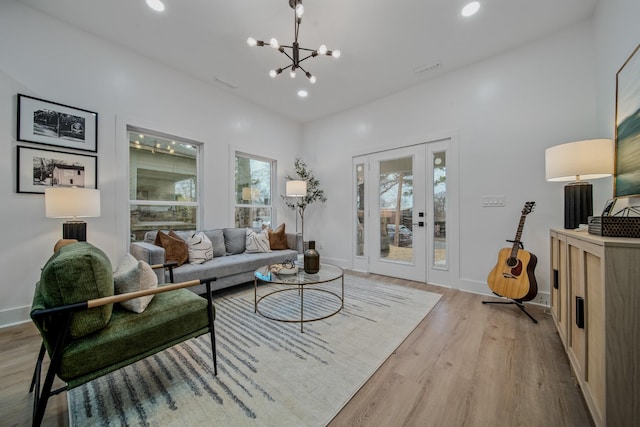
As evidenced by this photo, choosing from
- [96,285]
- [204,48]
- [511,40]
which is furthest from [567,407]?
[204,48]

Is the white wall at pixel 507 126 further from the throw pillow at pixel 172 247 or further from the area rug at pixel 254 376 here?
the throw pillow at pixel 172 247

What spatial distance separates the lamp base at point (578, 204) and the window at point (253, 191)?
12.7 ft

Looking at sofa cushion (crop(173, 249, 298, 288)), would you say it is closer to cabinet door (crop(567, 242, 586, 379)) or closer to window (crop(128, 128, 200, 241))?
window (crop(128, 128, 200, 241))

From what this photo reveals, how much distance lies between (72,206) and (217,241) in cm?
158

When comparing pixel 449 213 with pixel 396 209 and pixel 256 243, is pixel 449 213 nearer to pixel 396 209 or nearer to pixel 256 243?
pixel 396 209

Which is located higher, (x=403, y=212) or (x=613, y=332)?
(x=403, y=212)

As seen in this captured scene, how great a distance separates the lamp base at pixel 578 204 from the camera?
1.90 metres

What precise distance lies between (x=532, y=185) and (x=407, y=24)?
2.32 meters

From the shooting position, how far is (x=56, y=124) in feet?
8.32

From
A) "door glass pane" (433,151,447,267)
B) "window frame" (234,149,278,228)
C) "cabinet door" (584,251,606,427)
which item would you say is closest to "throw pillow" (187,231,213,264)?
"window frame" (234,149,278,228)

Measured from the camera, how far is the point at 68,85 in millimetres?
2621

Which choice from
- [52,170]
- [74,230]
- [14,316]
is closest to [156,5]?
[52,170]

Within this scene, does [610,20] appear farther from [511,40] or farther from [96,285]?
[96,285]

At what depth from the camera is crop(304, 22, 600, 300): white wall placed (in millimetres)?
2643
